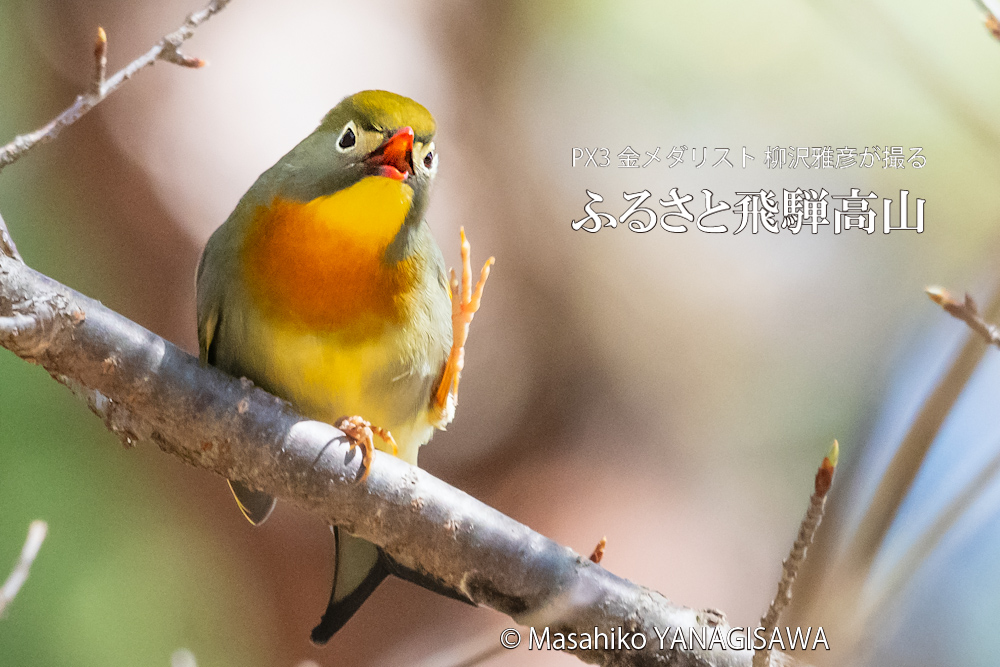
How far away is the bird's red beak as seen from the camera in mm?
982

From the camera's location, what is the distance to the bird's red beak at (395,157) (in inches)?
38.7

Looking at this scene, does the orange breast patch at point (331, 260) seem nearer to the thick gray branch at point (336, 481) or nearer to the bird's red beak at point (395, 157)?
the bird's red beak at point (395, 157)

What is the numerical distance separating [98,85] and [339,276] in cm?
35

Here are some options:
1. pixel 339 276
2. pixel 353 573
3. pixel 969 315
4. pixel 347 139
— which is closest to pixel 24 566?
pixel 353 573

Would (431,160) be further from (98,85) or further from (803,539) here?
(803,539)

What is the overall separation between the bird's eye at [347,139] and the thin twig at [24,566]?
67 centimetres

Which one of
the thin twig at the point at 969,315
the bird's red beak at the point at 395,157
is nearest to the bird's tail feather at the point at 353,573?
the bird's red beak at the point at 395,157

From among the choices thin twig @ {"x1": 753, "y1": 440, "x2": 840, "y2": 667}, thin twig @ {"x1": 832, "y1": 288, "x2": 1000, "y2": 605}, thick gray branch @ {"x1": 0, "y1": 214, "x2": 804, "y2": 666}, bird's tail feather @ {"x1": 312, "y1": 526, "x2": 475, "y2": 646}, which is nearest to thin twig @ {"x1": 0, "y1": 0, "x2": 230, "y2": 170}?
thick gray branch @ {"x1": 0, "y1": 214, "x2": 804, "y2": 666}

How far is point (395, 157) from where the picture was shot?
988 millimetres

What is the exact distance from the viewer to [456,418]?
1410mm

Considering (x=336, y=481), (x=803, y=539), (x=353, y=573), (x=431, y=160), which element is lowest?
(x=353, y=573)

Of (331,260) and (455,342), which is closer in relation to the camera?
(331,260)

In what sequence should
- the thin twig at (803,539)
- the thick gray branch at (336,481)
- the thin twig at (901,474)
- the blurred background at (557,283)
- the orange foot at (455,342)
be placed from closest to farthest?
the thin twig at (803,539) < the thick gray branch at (336,481) < the thin twig at (901,474) < the orange foot at (455,342) < the blurred background at (557,283)

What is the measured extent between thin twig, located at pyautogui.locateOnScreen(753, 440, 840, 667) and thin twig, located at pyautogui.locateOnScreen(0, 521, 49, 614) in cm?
90
